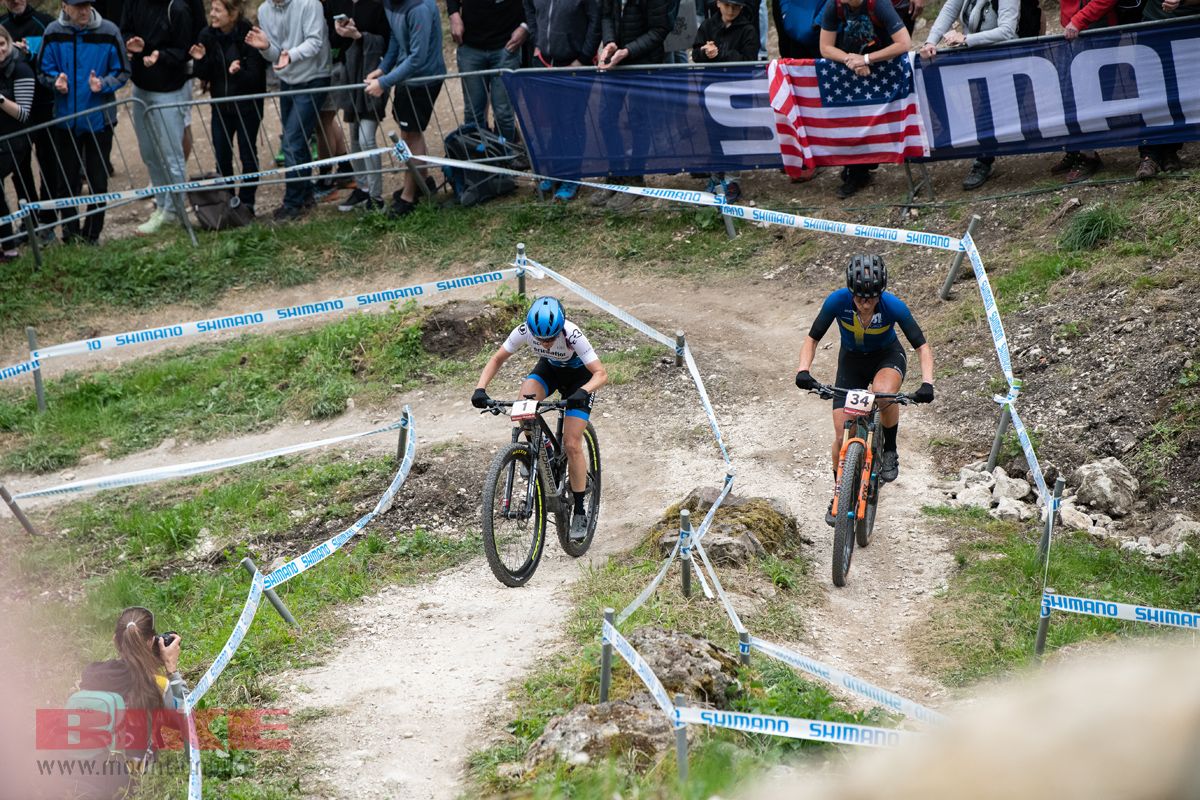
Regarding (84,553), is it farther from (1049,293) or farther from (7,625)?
(1049,293)

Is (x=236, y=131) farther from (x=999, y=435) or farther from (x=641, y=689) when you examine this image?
(x=641, y=689)

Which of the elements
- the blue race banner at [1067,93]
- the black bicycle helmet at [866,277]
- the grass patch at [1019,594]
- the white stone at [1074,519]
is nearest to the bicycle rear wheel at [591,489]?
the black bicycle helmet at [866,277]

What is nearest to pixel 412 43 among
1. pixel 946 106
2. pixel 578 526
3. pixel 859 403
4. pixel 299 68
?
pixel 299 68

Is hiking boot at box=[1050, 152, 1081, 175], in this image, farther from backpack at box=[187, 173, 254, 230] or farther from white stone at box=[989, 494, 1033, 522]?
backpack at box=[187, 173, 254, 230]

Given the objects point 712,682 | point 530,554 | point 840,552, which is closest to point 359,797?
point 712,682

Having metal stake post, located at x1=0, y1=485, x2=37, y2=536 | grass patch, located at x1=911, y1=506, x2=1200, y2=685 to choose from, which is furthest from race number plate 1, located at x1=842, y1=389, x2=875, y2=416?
metal stake post, located at x1=0, y1=485, x2=37, y2=536

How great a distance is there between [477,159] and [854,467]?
8.47 m

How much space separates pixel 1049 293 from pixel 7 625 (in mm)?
8991

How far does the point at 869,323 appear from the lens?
329 inches

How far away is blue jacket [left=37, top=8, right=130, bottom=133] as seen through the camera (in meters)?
14.2

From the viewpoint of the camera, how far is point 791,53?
13336 millimetres

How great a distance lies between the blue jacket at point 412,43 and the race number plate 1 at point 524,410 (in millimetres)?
7501

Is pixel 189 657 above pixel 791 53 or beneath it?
A: beneath


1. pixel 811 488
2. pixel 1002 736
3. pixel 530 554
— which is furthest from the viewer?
pixel 811 488
